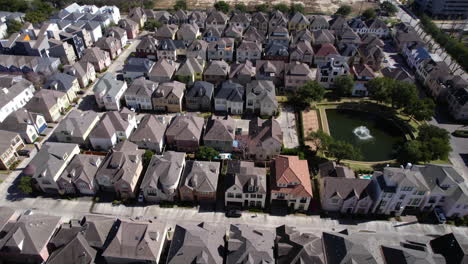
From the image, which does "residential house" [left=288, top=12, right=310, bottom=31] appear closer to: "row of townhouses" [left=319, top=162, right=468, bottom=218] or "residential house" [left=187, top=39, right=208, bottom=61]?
"residential house" [left=187, top=39, right=208, bottom=61]

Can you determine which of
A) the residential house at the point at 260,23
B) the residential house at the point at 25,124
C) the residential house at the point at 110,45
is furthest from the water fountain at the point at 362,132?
the residential house at the point at 110,45

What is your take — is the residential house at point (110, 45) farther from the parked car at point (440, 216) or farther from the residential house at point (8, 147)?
the parked car at point (440, 216)

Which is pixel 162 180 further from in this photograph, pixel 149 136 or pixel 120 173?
pixel 149 136

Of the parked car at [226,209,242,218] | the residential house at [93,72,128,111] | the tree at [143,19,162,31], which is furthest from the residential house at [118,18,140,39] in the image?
the parked car at [226,209,242,218]

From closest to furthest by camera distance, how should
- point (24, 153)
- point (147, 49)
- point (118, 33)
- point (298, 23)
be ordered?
point (24, 153) < point (147, 49) < point (118, 33) < point (298, 23)

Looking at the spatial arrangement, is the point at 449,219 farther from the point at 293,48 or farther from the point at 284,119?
the point at 293,48

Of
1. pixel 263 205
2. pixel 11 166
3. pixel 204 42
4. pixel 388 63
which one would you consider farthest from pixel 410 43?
pixel 11 166

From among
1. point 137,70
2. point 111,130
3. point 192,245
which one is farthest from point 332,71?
point 192,245
